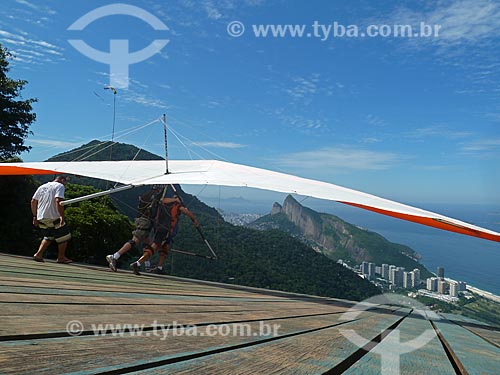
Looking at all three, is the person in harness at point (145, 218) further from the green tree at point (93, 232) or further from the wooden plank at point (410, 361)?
the green tree at point (93, 232)

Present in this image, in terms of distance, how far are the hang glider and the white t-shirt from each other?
128cm

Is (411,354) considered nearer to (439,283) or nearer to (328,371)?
(328,371)

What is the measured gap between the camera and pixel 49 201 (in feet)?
14.6

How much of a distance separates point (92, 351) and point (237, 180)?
4.36 meters

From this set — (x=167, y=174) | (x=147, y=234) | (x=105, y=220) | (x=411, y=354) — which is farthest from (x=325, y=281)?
(x=411, y=354)

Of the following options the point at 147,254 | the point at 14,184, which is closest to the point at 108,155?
the point at 14,184

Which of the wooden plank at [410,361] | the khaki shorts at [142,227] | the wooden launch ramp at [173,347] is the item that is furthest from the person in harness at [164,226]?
the wooden plank at [410,361]

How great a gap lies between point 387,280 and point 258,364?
63.1 feet

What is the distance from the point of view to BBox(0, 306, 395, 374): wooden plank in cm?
65

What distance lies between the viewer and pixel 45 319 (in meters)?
1.06

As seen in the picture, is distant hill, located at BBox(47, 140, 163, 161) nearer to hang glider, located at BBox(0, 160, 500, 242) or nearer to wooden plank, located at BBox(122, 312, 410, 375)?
hang glider, located at BBox(0, 160, 500, 242)

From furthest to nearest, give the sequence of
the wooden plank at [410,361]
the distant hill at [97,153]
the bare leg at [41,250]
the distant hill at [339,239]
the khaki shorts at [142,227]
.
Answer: the distant hill at [339,239] < the distant hill at [97,153] < the khaki shorts at [142,227] < the bare leg at [41,250] < the wooden plank at [410,361]

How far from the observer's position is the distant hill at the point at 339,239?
19.7 meters

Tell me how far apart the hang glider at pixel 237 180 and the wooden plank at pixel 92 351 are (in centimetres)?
365
